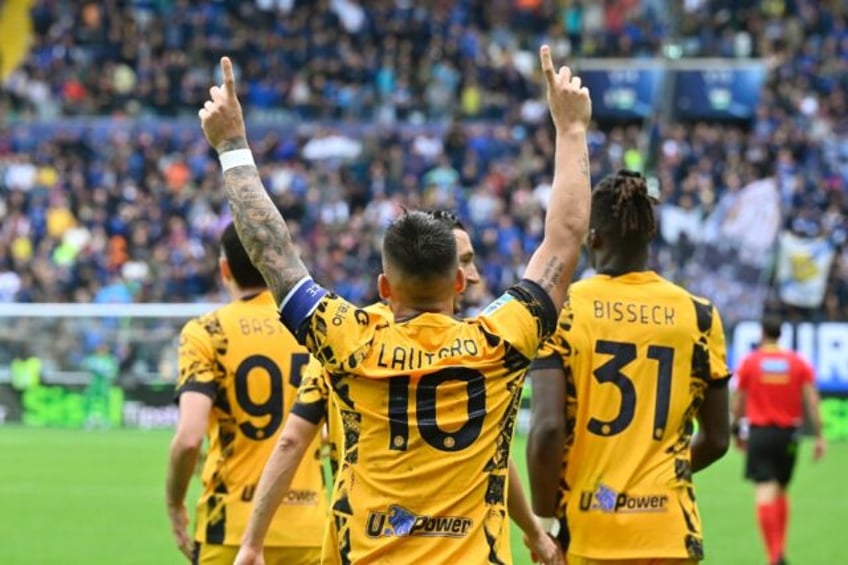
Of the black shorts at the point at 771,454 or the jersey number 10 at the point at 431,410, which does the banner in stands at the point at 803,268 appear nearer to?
the black shorts at the point at 771,454

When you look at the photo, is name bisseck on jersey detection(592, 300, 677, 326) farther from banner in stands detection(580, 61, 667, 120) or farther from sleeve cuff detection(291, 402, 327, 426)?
banner in stands detection(580, 61, 667, 120)

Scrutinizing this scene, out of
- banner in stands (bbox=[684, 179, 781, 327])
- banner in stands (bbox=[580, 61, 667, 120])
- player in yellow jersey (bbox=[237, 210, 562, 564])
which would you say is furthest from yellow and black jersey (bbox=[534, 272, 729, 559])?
banner in stands (bbox=[580, 61, 667, 120])

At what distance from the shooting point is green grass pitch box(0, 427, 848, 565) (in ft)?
42.9

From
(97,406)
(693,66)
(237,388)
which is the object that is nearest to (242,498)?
(237,388)

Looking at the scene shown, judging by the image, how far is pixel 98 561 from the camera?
41.6ft

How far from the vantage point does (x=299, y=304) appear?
411 centimetres

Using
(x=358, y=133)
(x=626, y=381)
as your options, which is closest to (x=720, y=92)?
(x=358, y=133)

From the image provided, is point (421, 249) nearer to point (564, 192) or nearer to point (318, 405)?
point (564, 192)

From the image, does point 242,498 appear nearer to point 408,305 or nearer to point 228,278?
point 228,278

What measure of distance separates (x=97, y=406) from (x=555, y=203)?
72.3 ft

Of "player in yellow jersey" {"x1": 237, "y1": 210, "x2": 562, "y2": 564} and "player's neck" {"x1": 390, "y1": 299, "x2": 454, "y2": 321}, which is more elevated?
"player's neck" {"x1": 390, "y1": 299, "x2": 454, "y2": 321}

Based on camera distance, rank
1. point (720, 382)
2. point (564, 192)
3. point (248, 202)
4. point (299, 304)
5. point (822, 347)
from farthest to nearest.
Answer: point (822, 347)
point (720, 382)
point (564, 192)
point (248, 202)
point (299, 304)

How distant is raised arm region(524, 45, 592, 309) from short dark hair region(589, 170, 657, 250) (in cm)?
128

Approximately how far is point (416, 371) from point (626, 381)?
62.3 inches
